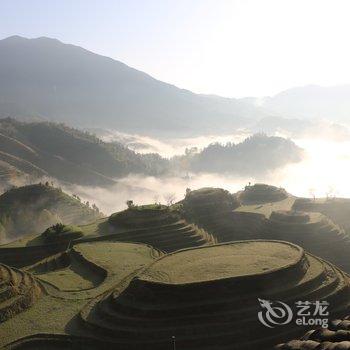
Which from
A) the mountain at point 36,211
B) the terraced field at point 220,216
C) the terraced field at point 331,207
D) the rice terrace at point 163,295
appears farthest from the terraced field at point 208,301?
the mountain at point 36,211

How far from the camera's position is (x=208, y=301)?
28.4 metres

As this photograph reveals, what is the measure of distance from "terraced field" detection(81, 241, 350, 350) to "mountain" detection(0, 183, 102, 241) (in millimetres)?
69570

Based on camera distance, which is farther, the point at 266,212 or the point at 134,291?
the point at 266,212

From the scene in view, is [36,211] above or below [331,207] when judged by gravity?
below

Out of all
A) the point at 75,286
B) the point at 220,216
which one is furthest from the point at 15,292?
the point at 220,216

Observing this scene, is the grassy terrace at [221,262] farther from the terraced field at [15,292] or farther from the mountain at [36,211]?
the mountain at [36,211]

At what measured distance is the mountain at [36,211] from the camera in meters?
97.3

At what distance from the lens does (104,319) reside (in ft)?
95.9

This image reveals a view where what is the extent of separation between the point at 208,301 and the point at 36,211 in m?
80.8

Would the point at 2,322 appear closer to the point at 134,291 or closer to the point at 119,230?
the point at 134,291

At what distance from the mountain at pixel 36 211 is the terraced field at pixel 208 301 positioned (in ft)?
228

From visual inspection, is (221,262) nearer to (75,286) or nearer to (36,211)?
(75,286)

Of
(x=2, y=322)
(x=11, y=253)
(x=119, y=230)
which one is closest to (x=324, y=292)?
(x=2, y=322)

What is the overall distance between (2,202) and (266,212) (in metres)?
63.4
